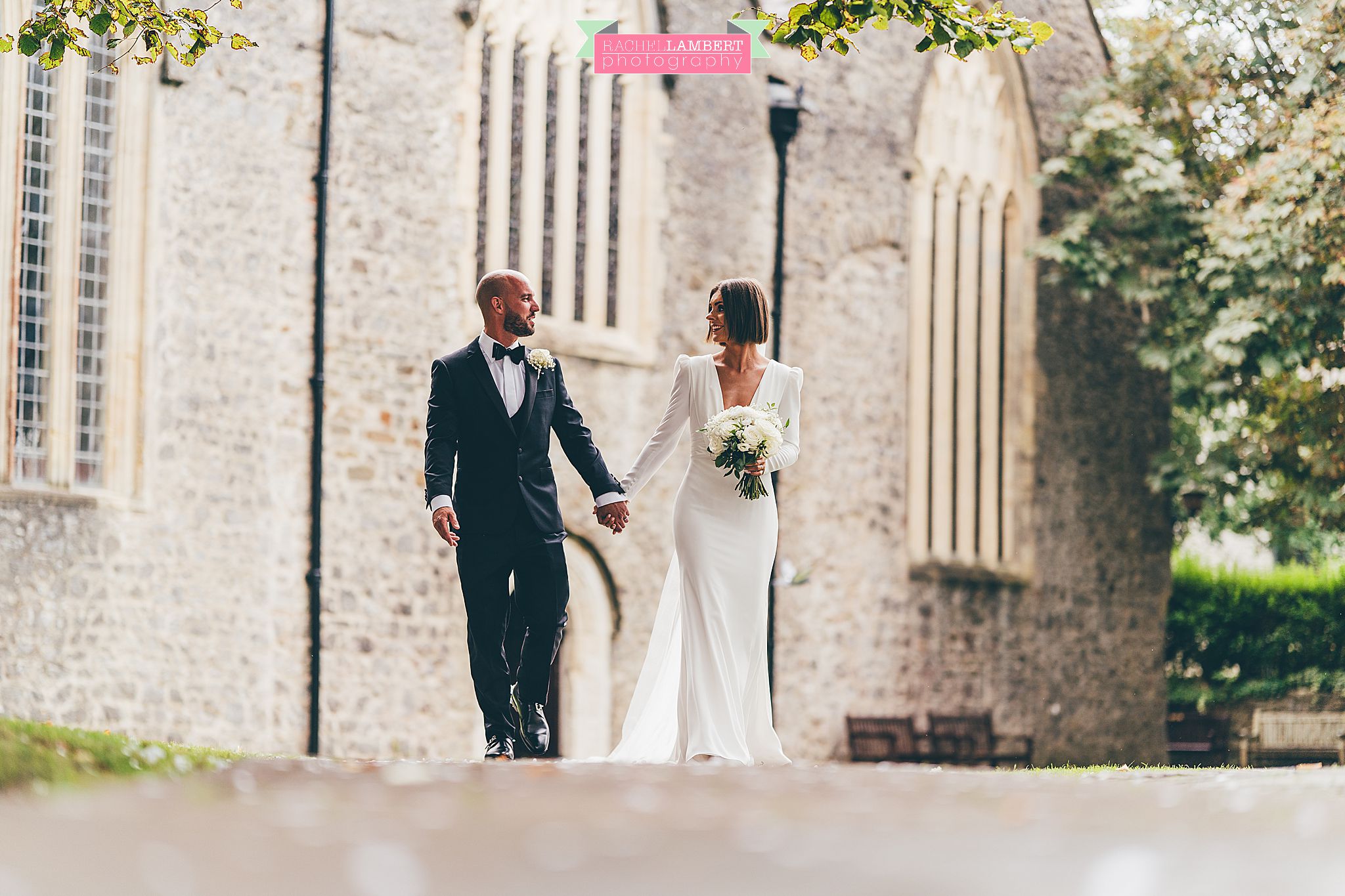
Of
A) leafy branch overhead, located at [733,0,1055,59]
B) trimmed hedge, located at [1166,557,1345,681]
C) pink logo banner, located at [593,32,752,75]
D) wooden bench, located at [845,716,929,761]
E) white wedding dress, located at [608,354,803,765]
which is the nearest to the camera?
white wedding dress, located at [608,354,803,765]

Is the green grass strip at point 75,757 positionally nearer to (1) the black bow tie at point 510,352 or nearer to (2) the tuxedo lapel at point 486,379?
(2) the tuxedo lapel at point 486,379

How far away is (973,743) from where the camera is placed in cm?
1898

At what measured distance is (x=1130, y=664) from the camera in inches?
848

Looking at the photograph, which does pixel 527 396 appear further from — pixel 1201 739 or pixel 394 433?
pixel 1201 739

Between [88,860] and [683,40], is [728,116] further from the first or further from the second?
[88,860]

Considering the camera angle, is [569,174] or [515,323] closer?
[515,323]

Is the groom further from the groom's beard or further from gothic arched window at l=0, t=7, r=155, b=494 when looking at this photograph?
gothic arched window at l=0, t=7, r=155, b=494

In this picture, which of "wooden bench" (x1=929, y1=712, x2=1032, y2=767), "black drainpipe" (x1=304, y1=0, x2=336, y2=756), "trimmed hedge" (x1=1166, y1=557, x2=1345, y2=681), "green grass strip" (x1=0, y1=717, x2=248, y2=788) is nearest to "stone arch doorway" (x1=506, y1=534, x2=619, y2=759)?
"black drainpipe" (x1=304, y1=0, x2=336, y2=756)

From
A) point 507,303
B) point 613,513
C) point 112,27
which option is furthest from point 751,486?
point 112,27

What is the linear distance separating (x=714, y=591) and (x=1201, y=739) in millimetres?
15306

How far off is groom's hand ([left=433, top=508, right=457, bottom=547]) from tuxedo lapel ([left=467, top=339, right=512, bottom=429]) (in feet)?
1.53

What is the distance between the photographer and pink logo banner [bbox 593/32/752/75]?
17.0m

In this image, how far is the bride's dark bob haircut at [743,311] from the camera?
24.5 ft

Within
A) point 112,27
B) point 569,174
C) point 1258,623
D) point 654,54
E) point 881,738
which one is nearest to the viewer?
point 112,27
